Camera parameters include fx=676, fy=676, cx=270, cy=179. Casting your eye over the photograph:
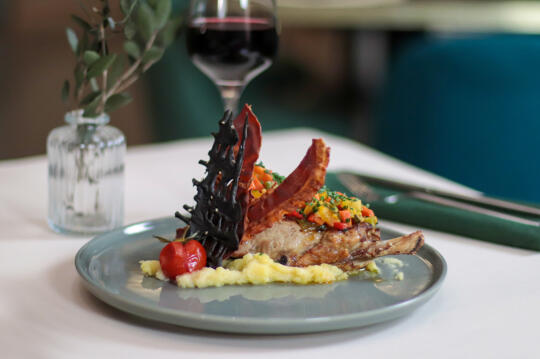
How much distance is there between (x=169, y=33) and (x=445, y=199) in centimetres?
63

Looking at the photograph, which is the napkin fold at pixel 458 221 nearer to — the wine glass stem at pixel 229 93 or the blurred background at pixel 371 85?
the wine glass stem at pixel 229 93

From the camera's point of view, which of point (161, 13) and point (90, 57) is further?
point (161, 13)

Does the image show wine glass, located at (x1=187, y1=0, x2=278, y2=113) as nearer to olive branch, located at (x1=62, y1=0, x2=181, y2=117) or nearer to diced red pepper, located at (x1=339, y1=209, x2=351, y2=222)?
olive branch, located at (x1=62, y1=0, x2=181, y2=117)

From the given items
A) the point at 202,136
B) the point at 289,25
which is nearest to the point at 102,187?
the point at 202,136

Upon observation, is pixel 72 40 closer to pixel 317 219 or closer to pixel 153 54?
pixel 153 54

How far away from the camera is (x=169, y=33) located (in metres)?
1.34

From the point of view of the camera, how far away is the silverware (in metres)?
1.22

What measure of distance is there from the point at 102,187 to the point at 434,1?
4125 mm

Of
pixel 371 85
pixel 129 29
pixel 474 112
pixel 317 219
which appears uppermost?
pixel 129 29

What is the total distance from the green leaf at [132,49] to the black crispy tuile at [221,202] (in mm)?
442

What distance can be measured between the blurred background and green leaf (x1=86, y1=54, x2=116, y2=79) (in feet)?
5.51

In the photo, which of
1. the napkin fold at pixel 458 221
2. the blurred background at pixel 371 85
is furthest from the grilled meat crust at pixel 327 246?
the blurred background at pixel 371 85

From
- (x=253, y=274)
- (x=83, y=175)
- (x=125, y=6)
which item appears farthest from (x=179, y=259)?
(x=125, y=6)

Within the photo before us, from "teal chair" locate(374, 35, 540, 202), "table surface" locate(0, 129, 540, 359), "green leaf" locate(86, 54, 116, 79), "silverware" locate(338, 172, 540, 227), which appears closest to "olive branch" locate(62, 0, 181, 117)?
"green leaf" locate(86, 54, 116, 79)
